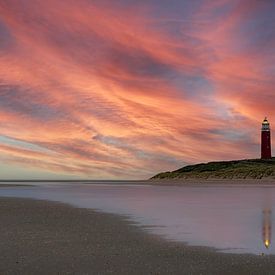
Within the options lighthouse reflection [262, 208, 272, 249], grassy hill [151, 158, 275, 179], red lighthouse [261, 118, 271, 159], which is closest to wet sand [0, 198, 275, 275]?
lighthouse reflection [262, 208, 272, 249]

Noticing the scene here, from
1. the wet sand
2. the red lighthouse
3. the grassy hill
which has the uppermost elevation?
the red lighthouse

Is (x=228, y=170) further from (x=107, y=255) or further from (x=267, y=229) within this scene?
(x=107, y=255)

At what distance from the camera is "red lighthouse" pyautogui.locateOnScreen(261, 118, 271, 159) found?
144 metres

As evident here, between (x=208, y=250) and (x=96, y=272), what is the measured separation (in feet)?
14.1

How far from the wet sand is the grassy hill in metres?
101

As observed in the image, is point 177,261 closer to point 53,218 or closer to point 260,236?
point 260,236

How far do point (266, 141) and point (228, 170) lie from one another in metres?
18.5

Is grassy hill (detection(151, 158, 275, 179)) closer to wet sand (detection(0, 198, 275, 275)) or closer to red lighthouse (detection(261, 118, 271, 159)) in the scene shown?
red lighthouse (detection(261, 118, 271, 159))

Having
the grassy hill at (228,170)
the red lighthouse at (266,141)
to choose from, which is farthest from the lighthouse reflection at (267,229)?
the red lighthouse at (266,141)

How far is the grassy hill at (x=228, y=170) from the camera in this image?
4710 inches

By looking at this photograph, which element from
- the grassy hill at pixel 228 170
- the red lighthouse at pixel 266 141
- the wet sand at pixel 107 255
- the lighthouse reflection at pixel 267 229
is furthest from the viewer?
the red lighthouse at pixel 266 141

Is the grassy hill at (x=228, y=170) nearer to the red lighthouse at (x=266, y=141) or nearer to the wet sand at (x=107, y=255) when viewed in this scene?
the red lighthouse at (x=266, y=141)

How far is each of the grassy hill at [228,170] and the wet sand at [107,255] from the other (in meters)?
101

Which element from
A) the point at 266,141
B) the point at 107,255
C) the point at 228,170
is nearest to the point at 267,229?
the point at 107,255
